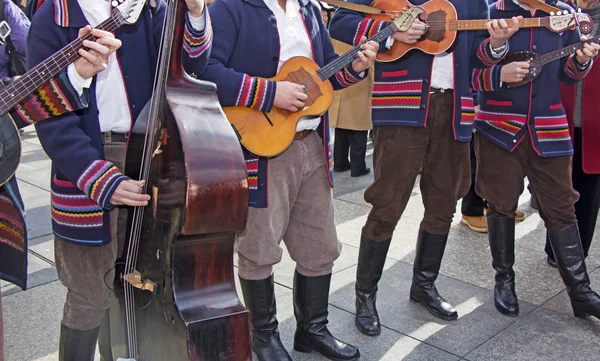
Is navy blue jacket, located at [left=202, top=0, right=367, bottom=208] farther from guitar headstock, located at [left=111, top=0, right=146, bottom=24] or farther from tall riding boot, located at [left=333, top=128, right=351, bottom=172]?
tall riding boot, located at [left=333, top=128, right=351, bottom=172]

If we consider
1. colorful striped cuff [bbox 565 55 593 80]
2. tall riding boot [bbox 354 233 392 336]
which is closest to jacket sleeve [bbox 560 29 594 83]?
colorful striped cuff [bbox 565 55 593 80]

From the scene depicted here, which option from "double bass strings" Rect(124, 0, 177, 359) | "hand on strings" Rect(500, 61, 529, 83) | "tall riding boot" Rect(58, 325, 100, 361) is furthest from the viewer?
"hand on strings" Rect(500, 61, 529, 83)

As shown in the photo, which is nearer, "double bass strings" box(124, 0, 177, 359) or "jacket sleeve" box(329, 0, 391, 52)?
"double bass strings" box(124, 0, 177, 359)

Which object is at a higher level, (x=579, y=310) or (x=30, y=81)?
(x=30, y=81)

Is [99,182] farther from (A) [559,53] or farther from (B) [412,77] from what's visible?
(A) [559,53]

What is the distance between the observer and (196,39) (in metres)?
2.38

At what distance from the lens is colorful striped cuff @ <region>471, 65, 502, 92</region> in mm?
3469

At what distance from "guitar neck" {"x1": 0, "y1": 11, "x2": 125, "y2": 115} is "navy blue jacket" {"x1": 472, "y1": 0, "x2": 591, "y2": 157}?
2263 mm

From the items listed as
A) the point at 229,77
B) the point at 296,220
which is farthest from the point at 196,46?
the point at 296,220

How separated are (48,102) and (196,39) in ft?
1.96

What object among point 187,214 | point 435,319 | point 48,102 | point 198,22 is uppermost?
point 198,22

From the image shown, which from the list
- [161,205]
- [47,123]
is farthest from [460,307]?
[47,123]

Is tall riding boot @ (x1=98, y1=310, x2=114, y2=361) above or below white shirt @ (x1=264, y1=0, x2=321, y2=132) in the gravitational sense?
below

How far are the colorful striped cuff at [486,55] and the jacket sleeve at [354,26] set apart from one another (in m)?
0.55
